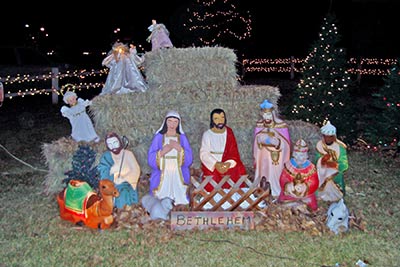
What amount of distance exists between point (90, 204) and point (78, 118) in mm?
1790

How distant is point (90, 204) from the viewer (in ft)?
19.5

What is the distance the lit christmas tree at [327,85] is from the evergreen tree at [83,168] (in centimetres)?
575

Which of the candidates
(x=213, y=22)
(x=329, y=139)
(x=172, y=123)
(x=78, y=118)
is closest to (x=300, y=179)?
(x=329, y=139)

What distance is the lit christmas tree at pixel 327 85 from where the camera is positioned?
1045 cm

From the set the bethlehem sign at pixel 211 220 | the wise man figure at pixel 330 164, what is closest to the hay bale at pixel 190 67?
the wise man figure at pixel 330 164

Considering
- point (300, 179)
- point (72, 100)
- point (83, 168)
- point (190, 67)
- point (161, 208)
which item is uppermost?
point (190, 67)

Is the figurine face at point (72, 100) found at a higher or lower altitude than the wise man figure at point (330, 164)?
higher

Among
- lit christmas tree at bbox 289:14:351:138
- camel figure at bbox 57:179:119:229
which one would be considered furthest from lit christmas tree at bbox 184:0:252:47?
camel figure at bbox 57:179:119:229

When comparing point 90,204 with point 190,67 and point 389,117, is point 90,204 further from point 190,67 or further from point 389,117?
point 389,117

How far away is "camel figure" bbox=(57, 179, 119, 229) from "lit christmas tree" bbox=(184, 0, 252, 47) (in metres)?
20.0

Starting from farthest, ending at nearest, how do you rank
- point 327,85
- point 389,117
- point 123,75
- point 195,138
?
point 327,85 → point 389,117 → point 195,138 → point 123,75

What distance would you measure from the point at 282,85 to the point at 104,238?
1764 cm

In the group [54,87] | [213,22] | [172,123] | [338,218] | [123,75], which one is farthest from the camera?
[213,22]

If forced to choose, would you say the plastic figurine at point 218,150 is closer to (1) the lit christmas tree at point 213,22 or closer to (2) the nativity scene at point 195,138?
(2) the nativity scene at point 195,138
